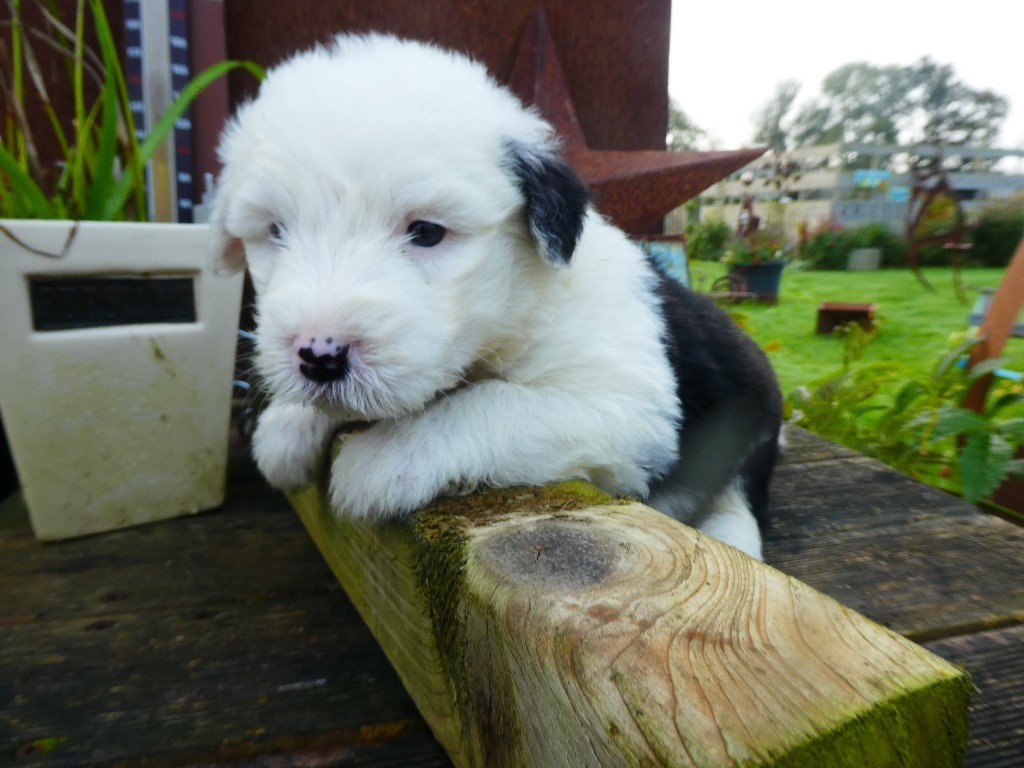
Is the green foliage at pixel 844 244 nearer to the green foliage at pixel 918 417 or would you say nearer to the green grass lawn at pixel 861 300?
the green grass lawn at pixel 861 300

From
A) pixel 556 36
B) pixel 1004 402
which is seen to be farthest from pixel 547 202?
pixel 556 36

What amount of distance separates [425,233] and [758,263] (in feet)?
10.4

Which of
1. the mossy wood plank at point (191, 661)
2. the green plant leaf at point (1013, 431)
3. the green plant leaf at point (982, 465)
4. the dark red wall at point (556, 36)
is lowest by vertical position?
the mossy wood plank at point (191, 661)

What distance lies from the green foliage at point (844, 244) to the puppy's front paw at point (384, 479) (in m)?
2.52

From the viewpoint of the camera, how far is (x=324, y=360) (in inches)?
43.6

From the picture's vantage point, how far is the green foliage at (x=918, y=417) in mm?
2152

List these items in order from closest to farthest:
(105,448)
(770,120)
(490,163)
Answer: (490,163) → (105,448) → (770,120)

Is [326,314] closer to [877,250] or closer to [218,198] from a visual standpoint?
[218,198]

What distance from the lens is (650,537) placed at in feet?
2.98

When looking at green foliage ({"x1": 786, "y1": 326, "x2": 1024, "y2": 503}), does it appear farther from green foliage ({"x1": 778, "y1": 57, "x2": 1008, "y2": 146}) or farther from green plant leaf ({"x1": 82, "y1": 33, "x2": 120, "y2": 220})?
green plant leaf ({"x1": 82, "y1": 33, "x2": 120, "y2": 220})

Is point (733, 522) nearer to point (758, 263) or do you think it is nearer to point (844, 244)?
point (844, 244)

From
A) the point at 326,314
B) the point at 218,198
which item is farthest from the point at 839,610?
the point at 218,198

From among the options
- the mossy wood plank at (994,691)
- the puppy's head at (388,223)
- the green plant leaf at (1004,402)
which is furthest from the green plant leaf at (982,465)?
the puppy's head at (388,223)

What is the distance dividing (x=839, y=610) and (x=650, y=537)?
0.25 metres
